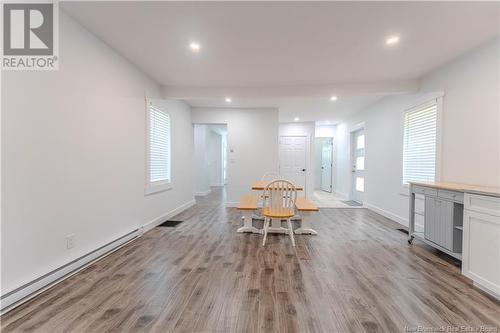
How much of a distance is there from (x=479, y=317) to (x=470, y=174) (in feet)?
6.21

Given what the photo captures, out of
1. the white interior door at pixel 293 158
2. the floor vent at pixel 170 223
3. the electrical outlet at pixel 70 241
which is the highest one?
the white interior door at pixel 293 158

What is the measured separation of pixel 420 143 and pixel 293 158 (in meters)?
3.83

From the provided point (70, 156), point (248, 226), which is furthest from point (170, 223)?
point (70, 156)

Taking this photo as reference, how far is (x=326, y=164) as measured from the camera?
9.27m

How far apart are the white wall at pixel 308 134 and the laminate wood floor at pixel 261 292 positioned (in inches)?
158

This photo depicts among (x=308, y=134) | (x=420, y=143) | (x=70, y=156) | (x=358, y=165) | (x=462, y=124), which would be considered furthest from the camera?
(x=308, y=134)

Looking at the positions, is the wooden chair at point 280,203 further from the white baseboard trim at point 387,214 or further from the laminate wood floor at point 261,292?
the white baseboard trim at point 387,214

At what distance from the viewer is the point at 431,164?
11.8 ft

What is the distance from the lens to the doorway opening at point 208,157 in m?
8.03

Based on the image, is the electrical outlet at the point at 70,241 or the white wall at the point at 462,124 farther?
the white wall at the point at 462,124

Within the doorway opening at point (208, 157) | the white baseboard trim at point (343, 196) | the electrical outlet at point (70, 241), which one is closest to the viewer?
the electrical outlet at point (70, 241)

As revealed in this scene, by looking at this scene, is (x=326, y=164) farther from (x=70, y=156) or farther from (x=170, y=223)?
(x=70, y=156)

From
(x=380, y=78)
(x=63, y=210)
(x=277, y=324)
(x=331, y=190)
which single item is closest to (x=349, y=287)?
(x=277, y=324)

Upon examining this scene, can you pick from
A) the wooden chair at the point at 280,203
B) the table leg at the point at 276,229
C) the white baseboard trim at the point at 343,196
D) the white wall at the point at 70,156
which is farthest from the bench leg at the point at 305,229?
the white baseboard trim at the point at 343,196
